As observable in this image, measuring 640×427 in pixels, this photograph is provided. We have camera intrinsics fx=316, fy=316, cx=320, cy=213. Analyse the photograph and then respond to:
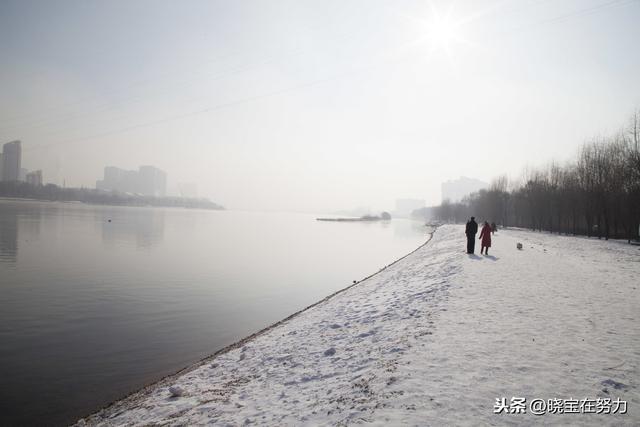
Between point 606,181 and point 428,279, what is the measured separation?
45770mm

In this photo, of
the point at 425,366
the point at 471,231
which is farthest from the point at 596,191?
the point at 425,366

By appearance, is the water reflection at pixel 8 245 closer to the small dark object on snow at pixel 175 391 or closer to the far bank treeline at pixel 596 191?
the small dark object on snow at pixel 175 391

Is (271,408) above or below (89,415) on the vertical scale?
above

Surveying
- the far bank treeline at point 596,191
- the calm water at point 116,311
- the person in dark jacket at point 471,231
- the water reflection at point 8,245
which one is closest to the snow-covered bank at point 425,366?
the calm water at point 116,311

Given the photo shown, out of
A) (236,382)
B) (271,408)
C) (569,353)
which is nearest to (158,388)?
(236,382)

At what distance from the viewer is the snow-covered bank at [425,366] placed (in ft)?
16.3

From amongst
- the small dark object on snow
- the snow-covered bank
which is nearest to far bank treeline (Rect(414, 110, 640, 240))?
the snow-covered bank

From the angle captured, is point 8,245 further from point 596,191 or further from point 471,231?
point 596,191

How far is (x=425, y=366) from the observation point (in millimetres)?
6012

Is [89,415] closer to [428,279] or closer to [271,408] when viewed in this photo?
[271,408]

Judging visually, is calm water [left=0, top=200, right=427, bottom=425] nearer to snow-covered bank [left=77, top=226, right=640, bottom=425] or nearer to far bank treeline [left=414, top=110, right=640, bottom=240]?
snow-covered bank [left=77, top=226, right=640, bottom=425]

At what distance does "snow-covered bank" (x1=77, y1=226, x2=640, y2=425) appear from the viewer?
4.96m

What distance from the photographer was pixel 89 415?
6.98 meters

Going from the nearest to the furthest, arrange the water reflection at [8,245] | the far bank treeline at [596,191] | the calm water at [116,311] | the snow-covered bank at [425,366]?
1. the snow-covered bank at [425,366]
2. the calm water at [116,311]
3. the water reflection at [8,245]
4. the far bank treeline at [596,191]
